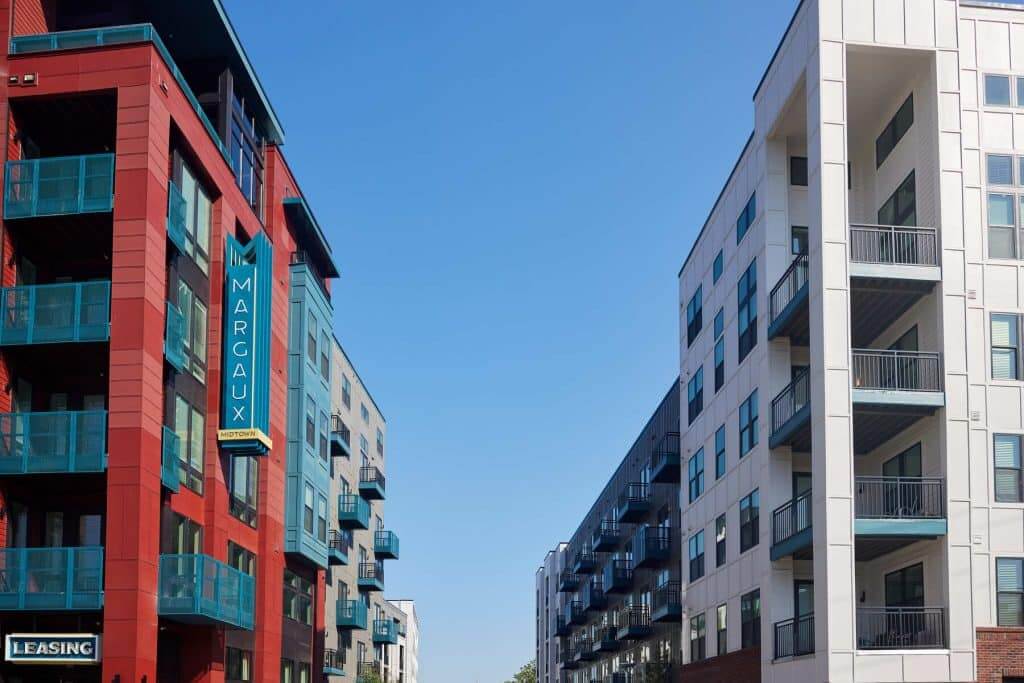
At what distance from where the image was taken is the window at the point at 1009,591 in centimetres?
3231

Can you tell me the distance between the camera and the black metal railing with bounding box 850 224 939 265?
111 ft

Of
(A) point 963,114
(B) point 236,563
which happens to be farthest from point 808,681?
(B) point 236,563

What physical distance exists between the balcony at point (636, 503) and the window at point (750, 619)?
23.0 m

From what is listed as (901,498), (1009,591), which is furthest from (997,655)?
(901,498)

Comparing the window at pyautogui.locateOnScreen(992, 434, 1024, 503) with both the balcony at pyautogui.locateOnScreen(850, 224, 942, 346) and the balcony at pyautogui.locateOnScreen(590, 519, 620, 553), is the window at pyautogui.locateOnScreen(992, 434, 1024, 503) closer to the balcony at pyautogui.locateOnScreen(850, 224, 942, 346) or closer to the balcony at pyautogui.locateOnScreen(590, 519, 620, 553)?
the balcony at pyautogui.locateOnScreen(850, 224, 942, 346)

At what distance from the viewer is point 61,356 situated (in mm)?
34750

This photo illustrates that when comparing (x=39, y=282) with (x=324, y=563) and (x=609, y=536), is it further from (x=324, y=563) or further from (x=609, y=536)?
(x=609, y=536)

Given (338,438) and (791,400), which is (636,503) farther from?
(791,400)

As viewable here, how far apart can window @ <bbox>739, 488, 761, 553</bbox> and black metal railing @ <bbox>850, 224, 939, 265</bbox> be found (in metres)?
9.45

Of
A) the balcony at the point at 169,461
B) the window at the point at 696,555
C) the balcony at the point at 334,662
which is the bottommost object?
the balcony at the point at 334,662

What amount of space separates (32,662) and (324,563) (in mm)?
22861

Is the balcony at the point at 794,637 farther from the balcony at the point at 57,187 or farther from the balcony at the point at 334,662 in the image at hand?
the balcony at the point at 334,662

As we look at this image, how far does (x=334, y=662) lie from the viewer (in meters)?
72.8

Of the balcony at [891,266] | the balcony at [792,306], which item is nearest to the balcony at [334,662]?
the balcony at [792,306]
